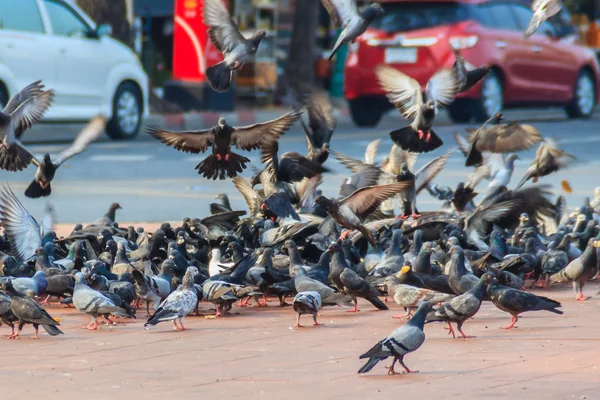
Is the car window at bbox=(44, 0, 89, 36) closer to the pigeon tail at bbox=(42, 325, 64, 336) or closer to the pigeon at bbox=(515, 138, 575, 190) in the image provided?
the pigeon at bbox=(515, 138, 575, 190)

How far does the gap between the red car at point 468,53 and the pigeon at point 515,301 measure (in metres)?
14.2

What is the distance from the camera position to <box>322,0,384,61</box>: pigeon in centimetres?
988

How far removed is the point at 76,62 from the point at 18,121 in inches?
377

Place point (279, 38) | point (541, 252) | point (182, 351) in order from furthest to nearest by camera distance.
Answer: point (279, 38) → point (541, 252) → point (182, 351)

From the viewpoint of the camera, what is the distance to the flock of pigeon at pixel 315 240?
7789mm

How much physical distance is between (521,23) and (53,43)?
841 centimetres

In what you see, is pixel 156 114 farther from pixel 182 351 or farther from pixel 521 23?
pixel 182 351

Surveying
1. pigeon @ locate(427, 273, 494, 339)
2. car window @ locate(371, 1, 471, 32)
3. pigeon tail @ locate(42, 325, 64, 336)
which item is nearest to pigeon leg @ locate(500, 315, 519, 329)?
pigeon @ locate(427, 273, 494, 339)

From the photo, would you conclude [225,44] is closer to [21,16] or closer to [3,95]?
[3,95]

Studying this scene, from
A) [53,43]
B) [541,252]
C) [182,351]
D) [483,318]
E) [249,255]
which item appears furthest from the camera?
[53,43]

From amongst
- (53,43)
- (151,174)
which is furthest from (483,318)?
(53,43)

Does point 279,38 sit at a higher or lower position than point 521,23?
lower

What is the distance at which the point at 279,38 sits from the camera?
3328 cm

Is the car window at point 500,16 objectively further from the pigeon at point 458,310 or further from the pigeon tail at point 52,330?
the pigeon tail at point 52,330
